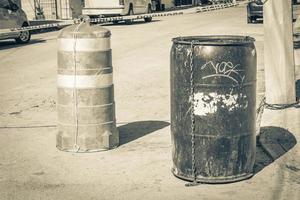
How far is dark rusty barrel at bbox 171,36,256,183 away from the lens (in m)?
5.83

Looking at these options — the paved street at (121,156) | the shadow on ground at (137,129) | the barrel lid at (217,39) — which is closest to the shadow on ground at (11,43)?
the paved street at (121,156)

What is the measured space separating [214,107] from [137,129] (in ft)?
9.44

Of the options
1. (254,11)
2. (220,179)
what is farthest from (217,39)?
(254,11)

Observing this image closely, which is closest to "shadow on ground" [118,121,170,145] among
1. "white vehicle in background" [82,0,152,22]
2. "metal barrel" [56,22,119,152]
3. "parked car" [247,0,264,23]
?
"metal barrel" [56,22,119,152]

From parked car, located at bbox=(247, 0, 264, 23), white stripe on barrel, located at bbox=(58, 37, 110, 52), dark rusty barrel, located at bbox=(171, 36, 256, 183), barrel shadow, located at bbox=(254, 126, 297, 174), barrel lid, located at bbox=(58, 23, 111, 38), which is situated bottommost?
barrel shadow, located at bbox=(254, 126, 297, 174)

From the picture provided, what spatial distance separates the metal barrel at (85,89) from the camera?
729 centimetres

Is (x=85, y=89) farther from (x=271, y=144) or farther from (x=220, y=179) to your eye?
(x=271, y=144)

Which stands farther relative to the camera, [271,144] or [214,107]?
[271,144]

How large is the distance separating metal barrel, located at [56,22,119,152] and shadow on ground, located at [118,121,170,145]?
0.56 m

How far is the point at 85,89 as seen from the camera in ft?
24.1

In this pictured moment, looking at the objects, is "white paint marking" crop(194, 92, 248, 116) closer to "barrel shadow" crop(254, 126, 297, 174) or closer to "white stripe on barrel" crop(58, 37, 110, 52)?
"barrel shadow" crop(254, 126, 297, 174)

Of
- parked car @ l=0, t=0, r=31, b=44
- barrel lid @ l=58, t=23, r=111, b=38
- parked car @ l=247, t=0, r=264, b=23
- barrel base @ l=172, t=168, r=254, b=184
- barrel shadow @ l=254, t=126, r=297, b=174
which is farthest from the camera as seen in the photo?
parked car @ l=247, t=0, r=264, b=23

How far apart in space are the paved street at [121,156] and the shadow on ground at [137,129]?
1 cm

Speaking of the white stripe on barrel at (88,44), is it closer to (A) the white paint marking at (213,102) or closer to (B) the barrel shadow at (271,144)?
(A) the white paint marking at (213,102)
